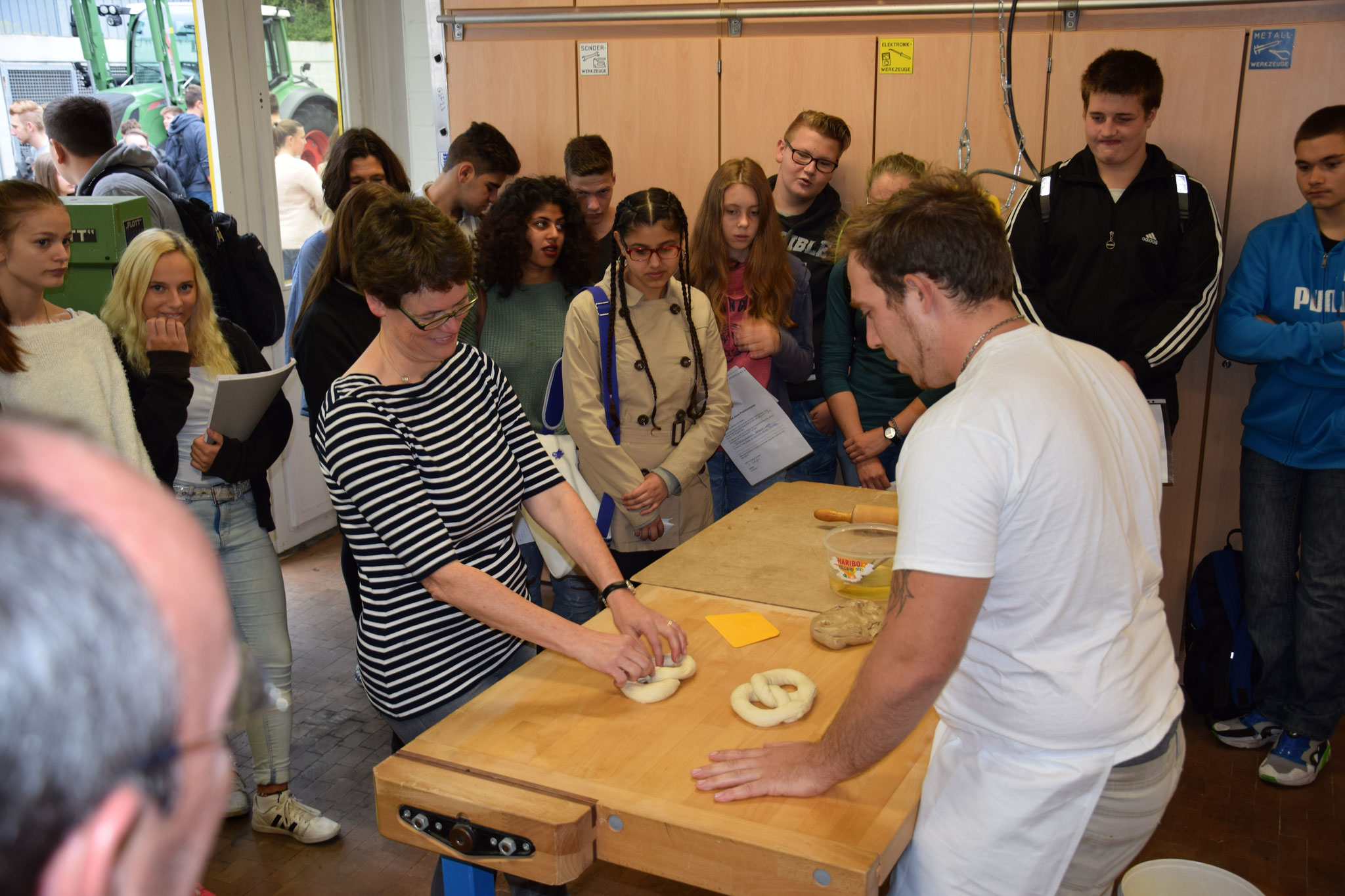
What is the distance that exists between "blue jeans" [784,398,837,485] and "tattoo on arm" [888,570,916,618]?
207cm

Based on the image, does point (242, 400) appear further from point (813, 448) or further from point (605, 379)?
point (813, 448)

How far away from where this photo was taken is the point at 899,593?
124 centimetres

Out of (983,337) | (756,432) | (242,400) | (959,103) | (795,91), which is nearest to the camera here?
(983,337)

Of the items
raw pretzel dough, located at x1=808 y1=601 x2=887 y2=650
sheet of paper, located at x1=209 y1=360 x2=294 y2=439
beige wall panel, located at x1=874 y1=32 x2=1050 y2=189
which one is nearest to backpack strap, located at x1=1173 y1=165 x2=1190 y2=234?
beige wall panel, located at x1=874 y1=32 x2=1050 y2=189

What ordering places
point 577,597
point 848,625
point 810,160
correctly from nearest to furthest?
point 848,625, point 577,597, point 810,160

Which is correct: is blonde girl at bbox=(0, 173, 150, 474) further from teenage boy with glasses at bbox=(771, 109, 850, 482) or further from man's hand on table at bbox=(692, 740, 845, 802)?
teenage boy with glasses at bbox=(771, 109, 850, 482)

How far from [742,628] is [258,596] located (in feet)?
4.72

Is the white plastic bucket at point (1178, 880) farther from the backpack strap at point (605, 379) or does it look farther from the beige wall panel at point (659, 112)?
the beige wall panel at point (659, 112)

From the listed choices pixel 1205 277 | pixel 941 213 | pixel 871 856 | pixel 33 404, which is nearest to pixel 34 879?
pixel 871 856

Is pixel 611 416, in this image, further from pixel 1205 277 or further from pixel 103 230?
pixel 1205 277

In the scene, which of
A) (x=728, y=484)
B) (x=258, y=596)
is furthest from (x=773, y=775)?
(x=728, y=484)

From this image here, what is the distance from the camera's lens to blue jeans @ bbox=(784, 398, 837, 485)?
3.35 m

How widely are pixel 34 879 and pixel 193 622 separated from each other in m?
0.10

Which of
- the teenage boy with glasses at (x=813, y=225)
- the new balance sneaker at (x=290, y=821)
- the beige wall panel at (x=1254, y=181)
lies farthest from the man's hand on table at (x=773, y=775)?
the beige wall panel at (x=1254, y=181)
